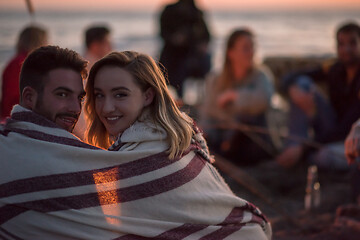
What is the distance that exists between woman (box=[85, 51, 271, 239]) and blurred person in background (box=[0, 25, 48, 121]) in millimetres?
1466

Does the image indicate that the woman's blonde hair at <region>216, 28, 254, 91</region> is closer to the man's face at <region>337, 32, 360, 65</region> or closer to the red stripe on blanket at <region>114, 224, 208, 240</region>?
the man's face at <region>337, 32, 360, 65</region>

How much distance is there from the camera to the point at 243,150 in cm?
454

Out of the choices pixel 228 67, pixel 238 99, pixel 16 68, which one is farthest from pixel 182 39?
pixel 16 68

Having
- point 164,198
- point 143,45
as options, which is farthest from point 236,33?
point 143,45

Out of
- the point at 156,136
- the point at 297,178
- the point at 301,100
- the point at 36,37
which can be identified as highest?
the point at 36,37

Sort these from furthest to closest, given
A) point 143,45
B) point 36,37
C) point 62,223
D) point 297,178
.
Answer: point 143,45
point 297,178
point 36,37
point 62,223

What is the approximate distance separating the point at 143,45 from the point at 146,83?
1744cm

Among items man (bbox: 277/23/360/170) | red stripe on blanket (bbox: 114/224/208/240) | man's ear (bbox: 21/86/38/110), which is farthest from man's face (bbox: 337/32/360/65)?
man's ear (bbox: 21/86/38/110)

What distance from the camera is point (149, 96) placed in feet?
6.03

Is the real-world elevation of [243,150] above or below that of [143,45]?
below

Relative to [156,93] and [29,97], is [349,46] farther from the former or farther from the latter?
[29,97]

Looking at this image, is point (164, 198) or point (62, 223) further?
point (164, 198)

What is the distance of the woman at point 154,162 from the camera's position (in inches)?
60.8

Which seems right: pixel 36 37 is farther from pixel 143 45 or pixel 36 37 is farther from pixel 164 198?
pixel 143 45
